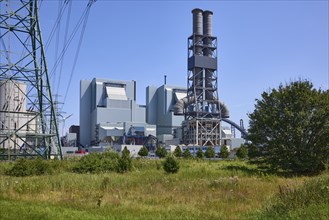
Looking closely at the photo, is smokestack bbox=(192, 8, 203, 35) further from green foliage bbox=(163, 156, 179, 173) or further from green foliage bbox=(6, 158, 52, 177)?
green foliage bbox=(6, 158, 52, 177)

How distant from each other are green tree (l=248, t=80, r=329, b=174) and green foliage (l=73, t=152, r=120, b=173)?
439 inches

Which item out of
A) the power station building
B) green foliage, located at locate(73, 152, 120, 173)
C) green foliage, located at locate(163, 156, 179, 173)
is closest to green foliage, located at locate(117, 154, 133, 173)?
green foliage, located at locate(73, 152, 120, 173)

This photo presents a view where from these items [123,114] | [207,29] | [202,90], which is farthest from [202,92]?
[123,114]

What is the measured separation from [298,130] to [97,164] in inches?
562

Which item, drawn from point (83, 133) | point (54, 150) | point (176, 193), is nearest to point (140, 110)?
point (83, 133)

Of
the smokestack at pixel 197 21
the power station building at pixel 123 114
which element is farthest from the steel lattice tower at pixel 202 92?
the power station building at pixel 123 114

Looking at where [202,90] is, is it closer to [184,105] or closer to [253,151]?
[184,105]

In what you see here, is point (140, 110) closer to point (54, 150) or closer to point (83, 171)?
point (54, 150)

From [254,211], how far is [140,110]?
122 m

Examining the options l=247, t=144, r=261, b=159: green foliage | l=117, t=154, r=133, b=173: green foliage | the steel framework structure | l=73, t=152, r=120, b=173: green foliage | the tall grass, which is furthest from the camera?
the steel framework structure

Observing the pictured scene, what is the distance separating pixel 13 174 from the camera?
23016 mm

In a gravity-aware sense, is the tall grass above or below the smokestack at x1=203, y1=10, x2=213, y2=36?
below

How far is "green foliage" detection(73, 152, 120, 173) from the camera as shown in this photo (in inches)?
1012

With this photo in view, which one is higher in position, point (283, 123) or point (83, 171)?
point (283, 123)
